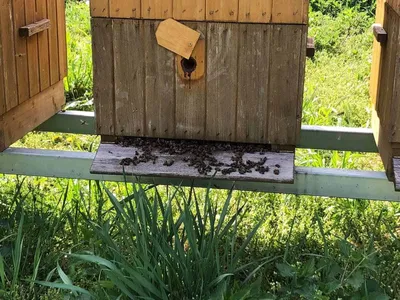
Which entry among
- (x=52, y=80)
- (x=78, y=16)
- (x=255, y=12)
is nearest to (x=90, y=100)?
(x=52, y=80)

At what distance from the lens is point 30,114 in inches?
154

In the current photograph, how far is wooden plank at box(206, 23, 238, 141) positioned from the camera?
3.24 metres

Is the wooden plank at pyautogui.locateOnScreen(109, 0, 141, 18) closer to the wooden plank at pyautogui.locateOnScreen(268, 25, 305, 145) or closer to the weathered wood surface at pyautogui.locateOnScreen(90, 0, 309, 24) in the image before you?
the weathered wood surface at pyautogui.locateOnScreen(90, 0, 309, 24)

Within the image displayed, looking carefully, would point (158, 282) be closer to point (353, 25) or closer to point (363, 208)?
point (363, 208)

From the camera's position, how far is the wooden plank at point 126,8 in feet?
10.7

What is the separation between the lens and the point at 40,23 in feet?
12.6

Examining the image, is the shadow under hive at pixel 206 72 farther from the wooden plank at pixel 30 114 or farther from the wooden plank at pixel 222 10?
the wooden plank at pixel 30 114

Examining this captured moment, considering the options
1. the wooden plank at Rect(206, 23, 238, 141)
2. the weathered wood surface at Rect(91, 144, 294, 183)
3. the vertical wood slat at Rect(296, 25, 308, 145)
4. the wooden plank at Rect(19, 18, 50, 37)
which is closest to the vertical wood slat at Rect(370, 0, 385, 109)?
the vertical wood slat at Rect(296, 25, 308, 145)

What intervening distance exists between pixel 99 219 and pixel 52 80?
3.69 ft

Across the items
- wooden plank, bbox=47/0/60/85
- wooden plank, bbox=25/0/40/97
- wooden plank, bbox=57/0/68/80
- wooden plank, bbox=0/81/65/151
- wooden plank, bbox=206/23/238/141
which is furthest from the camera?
wooden plank, bbox=57/0/68/80

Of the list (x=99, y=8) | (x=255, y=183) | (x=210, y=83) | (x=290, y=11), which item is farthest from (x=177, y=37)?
(x=255, y=183)

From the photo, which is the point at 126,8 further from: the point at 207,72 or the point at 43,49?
the point at 43,49

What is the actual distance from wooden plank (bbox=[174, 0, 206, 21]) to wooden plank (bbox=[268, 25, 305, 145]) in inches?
12.9

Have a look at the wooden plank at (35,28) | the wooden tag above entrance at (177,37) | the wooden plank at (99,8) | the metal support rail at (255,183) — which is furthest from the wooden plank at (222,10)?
the wooden plank at (35,28)
